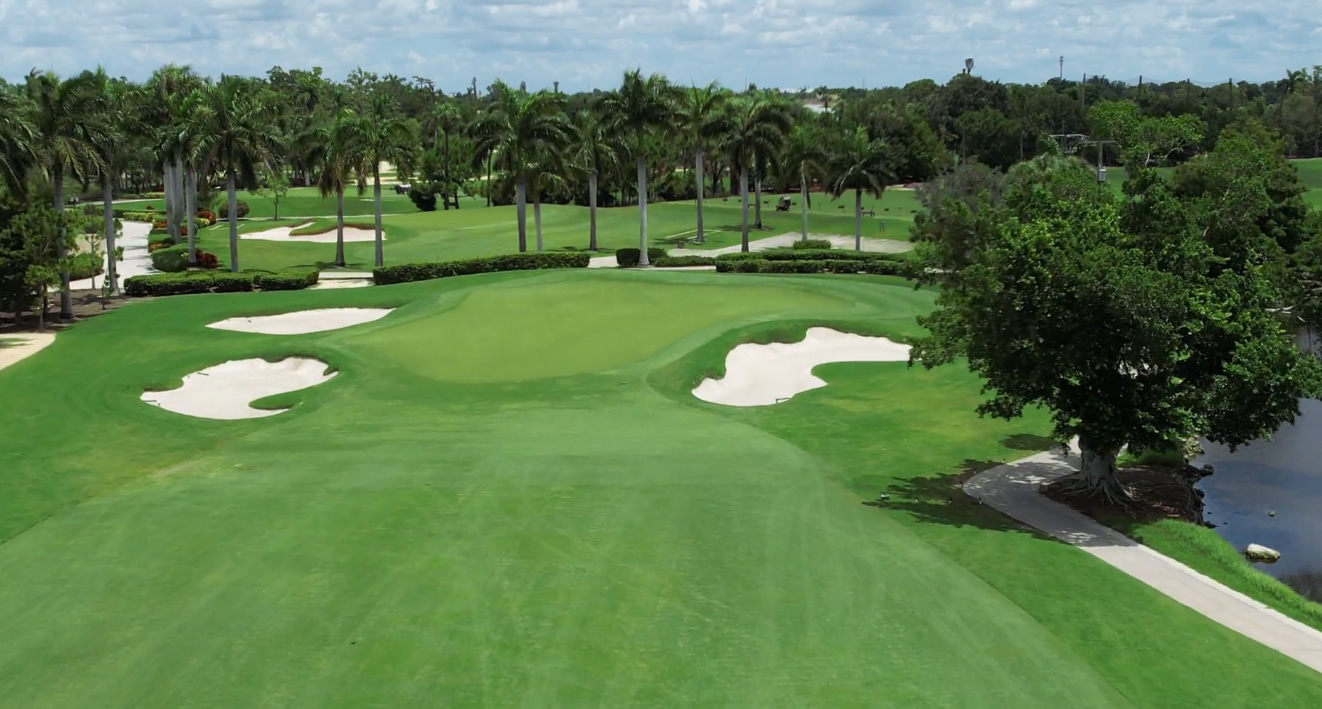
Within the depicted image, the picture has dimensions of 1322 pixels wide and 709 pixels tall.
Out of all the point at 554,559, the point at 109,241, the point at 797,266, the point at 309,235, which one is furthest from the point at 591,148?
the point at 554,559

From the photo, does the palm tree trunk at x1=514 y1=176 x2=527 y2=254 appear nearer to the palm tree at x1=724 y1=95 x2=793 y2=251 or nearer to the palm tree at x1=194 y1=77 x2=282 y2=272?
the palm tree at x1=194 y1=77 x2=282 y2=272

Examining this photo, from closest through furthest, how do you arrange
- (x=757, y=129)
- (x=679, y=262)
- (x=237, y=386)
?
(x=237, y=386), (x=679, y=262), (x=757, y=129)

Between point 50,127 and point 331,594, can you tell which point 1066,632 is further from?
point 50,127

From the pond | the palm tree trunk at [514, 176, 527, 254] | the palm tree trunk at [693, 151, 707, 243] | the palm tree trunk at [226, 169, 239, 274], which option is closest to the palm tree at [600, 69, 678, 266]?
the palm tree trunk at [514, 176, 527, 254]

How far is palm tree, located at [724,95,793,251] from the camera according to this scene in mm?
79312

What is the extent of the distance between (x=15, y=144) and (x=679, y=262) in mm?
37670

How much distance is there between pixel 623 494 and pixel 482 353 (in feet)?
56.2

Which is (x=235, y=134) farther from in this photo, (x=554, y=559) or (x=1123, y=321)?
(x=1123, y=321)

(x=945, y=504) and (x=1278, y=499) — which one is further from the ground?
(x=945, y=504)

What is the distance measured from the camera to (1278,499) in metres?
29.7

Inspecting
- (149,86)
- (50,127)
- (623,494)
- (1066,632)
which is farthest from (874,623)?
(149,86)

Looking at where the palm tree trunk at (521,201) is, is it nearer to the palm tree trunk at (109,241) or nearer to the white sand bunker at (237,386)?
the palm tree trunk at (109,241)

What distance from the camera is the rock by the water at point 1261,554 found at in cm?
2514

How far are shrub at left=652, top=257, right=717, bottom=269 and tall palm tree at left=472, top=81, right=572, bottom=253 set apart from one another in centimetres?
928
